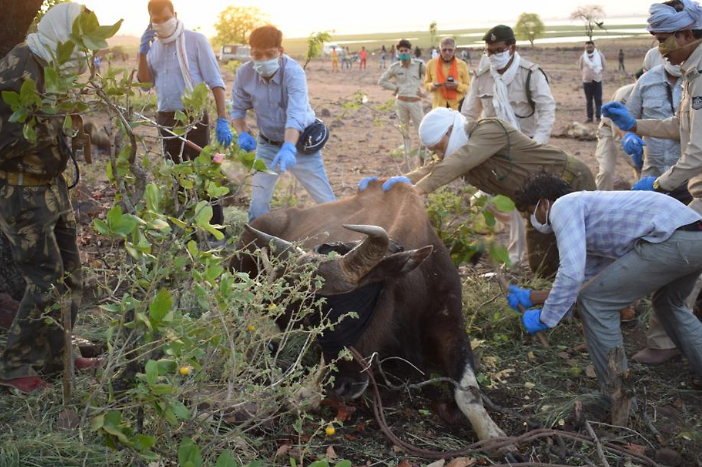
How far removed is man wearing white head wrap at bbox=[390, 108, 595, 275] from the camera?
20.6 ft

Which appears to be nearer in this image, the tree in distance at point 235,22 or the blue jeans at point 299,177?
the blue jeans at point 299,177

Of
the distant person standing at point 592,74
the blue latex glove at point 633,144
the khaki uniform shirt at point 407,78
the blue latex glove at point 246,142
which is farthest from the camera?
the distant person standing at point 592,74

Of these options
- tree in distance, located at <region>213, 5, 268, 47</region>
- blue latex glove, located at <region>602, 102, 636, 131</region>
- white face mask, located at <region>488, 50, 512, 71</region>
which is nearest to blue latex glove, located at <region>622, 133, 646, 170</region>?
blue latex glove, located at <region>602, 102, 636, 131</region>

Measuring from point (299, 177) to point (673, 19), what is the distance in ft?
11.7

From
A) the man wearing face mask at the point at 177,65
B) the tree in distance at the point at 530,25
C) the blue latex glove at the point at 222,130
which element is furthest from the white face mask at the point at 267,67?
the tree in distance at the point at 530,25

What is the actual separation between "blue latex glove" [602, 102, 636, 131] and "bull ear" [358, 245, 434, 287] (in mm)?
2450

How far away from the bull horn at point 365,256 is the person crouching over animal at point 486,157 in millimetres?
1691

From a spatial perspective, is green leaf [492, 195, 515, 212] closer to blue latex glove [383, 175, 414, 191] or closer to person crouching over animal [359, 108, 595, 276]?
person crouching over animal [359, 108, 595, 276]

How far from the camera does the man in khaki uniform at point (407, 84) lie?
12.2m

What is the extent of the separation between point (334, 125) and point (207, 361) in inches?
584

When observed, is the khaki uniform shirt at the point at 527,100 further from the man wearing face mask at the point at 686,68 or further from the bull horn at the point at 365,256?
the bull horn at the point at 365,256

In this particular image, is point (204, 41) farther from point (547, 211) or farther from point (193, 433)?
point (193, 433)

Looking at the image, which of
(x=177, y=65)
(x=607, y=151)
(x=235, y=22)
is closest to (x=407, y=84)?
(x=607, y=151)

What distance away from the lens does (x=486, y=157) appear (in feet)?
20.8
